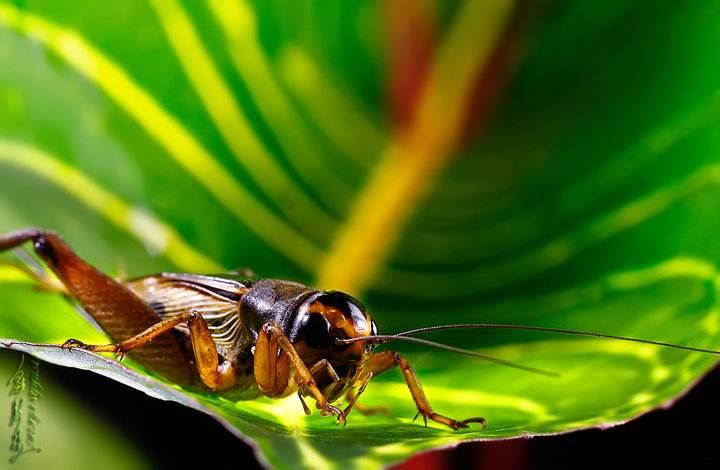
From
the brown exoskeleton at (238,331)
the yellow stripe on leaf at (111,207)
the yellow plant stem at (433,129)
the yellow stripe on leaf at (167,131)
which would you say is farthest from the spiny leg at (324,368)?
the yellow plant stem at (433,129)

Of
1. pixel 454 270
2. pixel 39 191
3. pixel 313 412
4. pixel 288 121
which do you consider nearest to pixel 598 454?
pixel 454 270

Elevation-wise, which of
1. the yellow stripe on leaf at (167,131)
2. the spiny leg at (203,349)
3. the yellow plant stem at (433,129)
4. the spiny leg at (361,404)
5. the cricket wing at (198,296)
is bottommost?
the spiny leg at (361,404)

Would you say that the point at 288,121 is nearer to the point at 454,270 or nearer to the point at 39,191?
the point at 454,270

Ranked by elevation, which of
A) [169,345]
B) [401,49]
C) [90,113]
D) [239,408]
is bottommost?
[239,408]

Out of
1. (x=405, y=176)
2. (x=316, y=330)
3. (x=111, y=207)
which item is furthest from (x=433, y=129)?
(x=316, y=330)

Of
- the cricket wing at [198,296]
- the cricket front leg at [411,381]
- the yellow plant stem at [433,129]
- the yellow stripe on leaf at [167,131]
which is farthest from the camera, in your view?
the yellow plant stem at [433,129]

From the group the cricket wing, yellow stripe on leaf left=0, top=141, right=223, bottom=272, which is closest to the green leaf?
yellow stripe on leaf left=0, top=141, right=223, bottom=272

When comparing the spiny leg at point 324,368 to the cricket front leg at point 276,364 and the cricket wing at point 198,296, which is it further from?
the cricket wing at point 198,296

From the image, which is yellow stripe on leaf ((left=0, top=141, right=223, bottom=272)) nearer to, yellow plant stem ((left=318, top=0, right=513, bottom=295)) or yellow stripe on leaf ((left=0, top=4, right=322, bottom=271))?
yellow stripe on leaf ((left=0, top=4, right=322, bottom=271))
